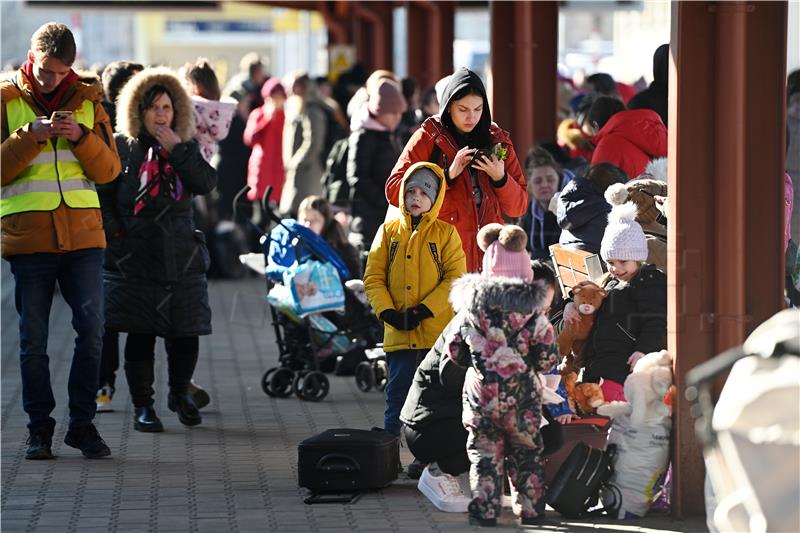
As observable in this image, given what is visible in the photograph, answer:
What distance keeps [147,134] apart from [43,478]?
2004 millimetres

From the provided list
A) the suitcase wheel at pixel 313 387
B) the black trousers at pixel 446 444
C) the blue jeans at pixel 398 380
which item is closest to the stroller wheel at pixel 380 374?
the suitcase wheel at pixel 313 387

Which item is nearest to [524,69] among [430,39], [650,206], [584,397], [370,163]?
[370,163]

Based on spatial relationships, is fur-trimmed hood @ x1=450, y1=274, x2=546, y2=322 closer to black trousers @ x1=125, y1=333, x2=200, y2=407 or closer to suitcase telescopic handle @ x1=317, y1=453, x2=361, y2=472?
suitcase telescopic handle @ x1=317, y1=453, x2=361, y2=472

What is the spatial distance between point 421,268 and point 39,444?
2038mm

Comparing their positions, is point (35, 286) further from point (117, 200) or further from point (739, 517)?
point (739, 517)

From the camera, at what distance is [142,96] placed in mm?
9039

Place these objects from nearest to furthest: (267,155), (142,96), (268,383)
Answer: (142,96)
(268,383)
(267,155)

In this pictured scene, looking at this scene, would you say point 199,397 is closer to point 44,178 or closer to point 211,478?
point 211,478

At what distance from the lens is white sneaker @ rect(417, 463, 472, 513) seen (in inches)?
290

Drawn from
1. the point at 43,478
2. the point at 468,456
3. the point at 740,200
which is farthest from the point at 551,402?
the point at 43,478

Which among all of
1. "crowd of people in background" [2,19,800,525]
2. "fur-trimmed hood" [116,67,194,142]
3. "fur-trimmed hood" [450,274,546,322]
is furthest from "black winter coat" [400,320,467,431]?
"fur-trimmed hood" [116,67,194,142]

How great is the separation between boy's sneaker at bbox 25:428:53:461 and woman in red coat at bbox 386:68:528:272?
78.4 inches

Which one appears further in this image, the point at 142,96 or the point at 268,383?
the point at 268,383

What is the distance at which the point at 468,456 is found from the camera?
7.29m
